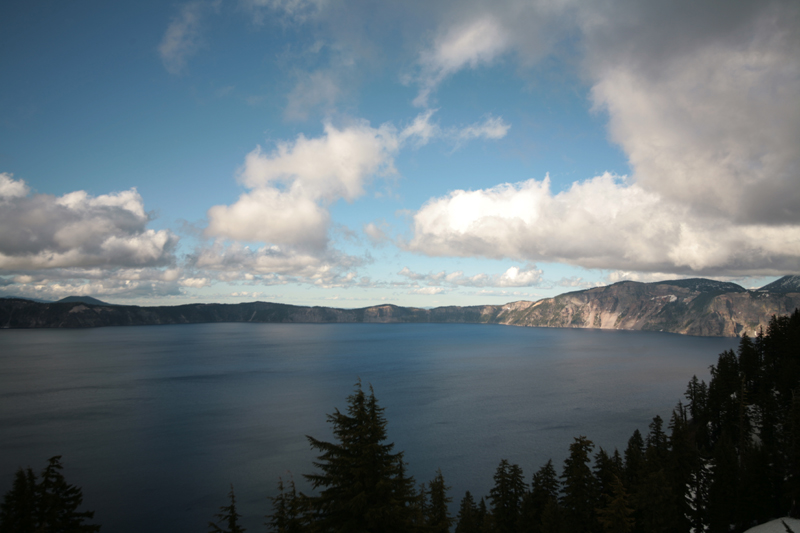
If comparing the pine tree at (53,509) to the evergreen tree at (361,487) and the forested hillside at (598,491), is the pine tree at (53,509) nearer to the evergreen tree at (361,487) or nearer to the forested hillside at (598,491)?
the forested hillside at (598,491)

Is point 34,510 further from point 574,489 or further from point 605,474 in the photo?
point 605,474

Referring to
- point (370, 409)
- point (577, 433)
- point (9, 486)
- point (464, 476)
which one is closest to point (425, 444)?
point (464, 476)

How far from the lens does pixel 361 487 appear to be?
45.5ft

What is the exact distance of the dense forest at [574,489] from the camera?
14273 mm

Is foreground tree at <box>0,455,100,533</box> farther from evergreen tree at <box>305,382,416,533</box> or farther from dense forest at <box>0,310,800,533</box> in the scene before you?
evergreen tree at <box>305,382,416,533</box>

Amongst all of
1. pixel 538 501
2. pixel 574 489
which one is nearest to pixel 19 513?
pixel 574 489

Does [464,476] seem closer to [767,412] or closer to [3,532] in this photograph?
[767,412]

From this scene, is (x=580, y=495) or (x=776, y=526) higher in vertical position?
(x=580, y=495)

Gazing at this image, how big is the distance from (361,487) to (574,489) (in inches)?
1409

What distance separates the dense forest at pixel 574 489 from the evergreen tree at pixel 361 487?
0.04m

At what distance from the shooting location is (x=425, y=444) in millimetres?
81625

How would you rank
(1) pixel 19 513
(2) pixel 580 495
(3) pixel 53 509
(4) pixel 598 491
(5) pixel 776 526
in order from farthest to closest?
1. (4) pixel 598 491
2. (2) pixel 580 495
3. (5) pixel 776 526
4. (3) pixel 53 509
5. (1) pixel 19 513

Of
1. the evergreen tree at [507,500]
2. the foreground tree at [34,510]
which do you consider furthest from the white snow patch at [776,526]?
the foreground tree at [34,510]

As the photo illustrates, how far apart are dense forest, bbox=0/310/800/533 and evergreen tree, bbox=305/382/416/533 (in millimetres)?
41
